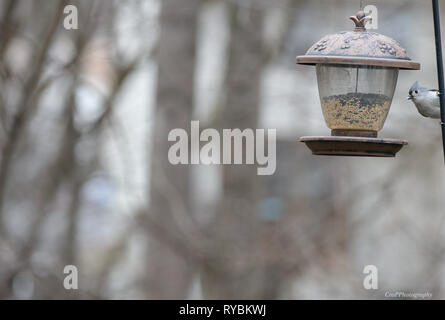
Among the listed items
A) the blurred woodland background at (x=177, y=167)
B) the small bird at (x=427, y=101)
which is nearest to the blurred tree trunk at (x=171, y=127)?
the blurred woodland background at (x=177, y=167)

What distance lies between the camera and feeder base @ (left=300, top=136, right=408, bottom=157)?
3.32m

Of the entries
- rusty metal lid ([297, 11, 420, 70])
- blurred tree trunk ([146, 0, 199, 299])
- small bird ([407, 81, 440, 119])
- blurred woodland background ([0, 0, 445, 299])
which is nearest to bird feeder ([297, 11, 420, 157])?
rusty metal lid ([297, 11, 420, 70])

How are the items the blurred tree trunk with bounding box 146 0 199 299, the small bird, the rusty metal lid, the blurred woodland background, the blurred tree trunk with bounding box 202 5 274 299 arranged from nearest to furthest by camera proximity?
the rusty metal lid < the small bird < the blurred woodland background < the blurred tree trunk with bounding box 202 5 274 299 < the blurred tree trunk with bounding box 146 0 199 299

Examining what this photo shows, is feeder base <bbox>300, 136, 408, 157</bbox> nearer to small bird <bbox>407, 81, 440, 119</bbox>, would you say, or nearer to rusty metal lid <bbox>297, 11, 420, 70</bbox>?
rusty metal lid <bbox>297, 11, 420, 70</bbox>

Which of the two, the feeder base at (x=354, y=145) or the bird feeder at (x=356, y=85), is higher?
the bird feeder at (x=356, y=85)

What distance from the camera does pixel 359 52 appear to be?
3.33m

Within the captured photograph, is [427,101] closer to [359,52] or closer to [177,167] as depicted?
[359,52]

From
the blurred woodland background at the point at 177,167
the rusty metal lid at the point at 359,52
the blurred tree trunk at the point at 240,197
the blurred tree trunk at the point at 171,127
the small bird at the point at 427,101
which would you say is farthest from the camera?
the blurred tree trunk at the point at 171,127

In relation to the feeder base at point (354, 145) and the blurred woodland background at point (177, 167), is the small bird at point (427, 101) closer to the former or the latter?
the feeder base at point (354, 145)

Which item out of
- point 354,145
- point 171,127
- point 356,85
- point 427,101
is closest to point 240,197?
point 171,127

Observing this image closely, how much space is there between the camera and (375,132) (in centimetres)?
362

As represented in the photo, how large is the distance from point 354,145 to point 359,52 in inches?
16.2

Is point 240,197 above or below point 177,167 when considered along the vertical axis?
below

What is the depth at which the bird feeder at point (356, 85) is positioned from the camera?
10.9 feet
